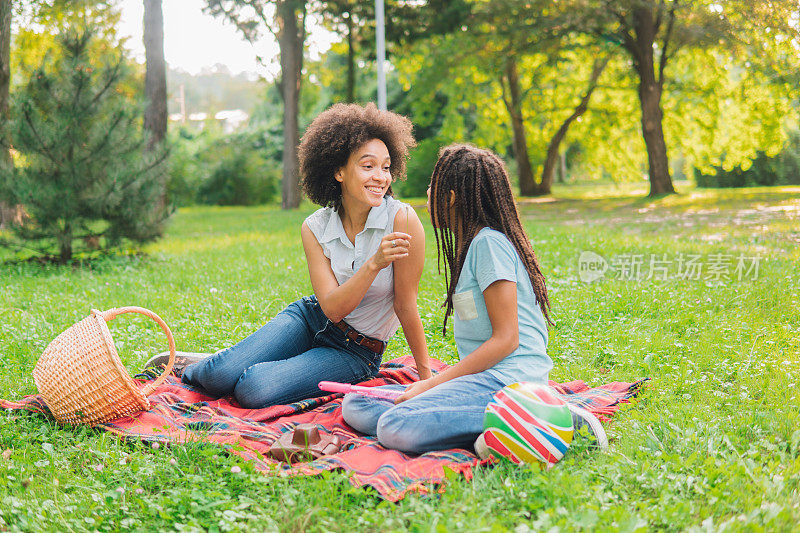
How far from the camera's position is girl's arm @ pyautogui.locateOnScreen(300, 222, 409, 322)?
305 centimetres

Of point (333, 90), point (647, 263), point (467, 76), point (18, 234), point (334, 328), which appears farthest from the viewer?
point (333, 90)

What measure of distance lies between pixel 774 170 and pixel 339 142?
27882 mm

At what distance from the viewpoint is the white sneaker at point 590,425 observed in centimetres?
274

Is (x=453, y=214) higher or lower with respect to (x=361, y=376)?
higher

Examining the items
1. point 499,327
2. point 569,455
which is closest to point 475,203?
point 499,327

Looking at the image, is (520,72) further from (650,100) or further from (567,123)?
(650,100)

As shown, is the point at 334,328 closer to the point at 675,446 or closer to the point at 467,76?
the point at 675,446

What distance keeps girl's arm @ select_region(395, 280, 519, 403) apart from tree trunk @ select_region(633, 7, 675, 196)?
53.5ft

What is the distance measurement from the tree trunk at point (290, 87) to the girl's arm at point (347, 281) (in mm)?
15592

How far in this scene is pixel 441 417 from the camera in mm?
2703

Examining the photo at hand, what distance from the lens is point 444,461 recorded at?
2604 millimetres

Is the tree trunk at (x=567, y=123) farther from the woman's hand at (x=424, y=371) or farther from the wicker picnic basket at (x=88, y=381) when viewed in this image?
the wicker picnic basket at (x=88, y=381)

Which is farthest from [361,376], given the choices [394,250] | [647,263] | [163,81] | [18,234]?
[163,81]

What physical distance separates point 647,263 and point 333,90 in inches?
922
